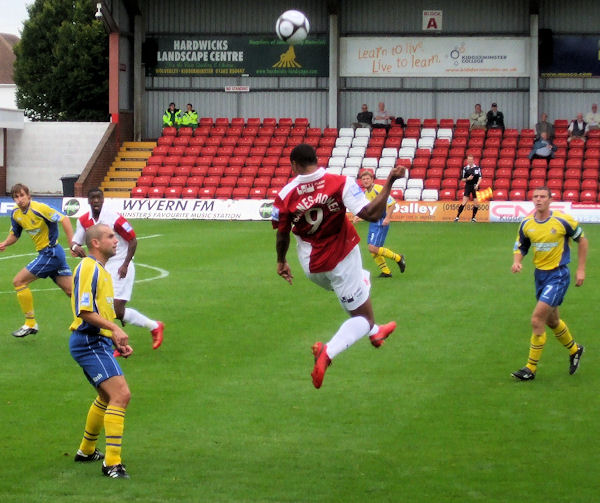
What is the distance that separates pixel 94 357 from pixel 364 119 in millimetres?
33670

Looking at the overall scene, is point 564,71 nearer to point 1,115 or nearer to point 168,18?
point 168,18

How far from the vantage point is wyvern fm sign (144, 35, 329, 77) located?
142 feet

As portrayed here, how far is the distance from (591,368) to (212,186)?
27608 millimetres

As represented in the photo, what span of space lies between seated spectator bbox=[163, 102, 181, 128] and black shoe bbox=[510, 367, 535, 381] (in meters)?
32.2

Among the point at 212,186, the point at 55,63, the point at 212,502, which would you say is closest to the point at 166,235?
the point at 212,186

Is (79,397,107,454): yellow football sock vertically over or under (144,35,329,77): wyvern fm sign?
under

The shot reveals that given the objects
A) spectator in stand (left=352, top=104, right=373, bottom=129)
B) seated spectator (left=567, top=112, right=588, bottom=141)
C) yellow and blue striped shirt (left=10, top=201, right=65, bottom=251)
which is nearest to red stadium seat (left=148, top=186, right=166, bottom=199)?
spectator in stand (left=352, top=104, right=373, bottom=129)

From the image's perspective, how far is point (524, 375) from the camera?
11492 millimetres

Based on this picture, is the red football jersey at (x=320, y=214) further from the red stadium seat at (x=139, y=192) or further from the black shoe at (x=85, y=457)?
the red stadium seat at (x=139, y=192)

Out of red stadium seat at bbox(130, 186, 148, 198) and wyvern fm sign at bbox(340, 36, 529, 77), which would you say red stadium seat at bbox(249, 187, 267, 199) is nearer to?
red stadium seat at bbox(130, 186, 148, 198)

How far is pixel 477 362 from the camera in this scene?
41.0ft

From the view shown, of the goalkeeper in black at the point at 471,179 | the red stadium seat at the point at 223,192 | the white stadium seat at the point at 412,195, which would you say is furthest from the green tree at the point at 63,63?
the goalkeeper in black at the point at 471,179

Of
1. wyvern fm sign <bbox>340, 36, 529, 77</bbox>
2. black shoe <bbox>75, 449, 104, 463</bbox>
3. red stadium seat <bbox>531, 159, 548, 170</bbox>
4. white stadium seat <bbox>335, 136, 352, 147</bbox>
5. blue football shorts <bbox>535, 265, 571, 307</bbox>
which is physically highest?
wyvern fm sign <bbox>340, 36, 529, 77</bbox>

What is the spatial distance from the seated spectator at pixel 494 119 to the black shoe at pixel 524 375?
1166 inches
